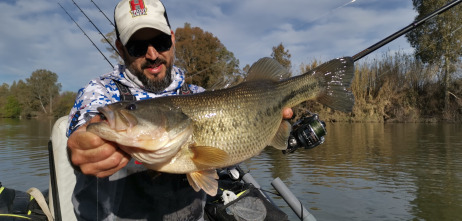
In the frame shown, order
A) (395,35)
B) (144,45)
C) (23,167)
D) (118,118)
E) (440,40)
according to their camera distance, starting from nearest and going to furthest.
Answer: (118,118) < (144,45) < (395,35) < (23,167) < (440,40)

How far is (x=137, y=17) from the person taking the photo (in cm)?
288

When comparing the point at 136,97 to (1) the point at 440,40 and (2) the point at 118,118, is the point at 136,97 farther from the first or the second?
(1) the point at 440,40

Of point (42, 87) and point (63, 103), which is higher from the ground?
point (42, 87)

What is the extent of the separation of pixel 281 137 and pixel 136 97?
130 cm

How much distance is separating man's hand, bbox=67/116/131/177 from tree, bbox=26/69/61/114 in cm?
8505

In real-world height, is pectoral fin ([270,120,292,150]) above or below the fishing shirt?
above

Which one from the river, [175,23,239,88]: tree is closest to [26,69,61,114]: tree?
[175,23,239,88]: tree

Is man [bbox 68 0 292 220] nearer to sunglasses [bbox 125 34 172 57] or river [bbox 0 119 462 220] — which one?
sunglasses [bbox 125 34 172 57]

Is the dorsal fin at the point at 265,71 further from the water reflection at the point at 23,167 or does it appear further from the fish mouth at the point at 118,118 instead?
the water reflection at the point at 23,167

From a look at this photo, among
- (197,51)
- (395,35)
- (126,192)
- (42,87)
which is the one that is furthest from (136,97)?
(42,87)

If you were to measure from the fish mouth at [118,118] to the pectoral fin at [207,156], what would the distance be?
1.44ft

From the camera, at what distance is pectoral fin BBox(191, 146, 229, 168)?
212 centimetres

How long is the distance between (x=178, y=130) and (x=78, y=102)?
939 mm

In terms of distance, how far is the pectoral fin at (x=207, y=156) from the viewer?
2.12 metres
